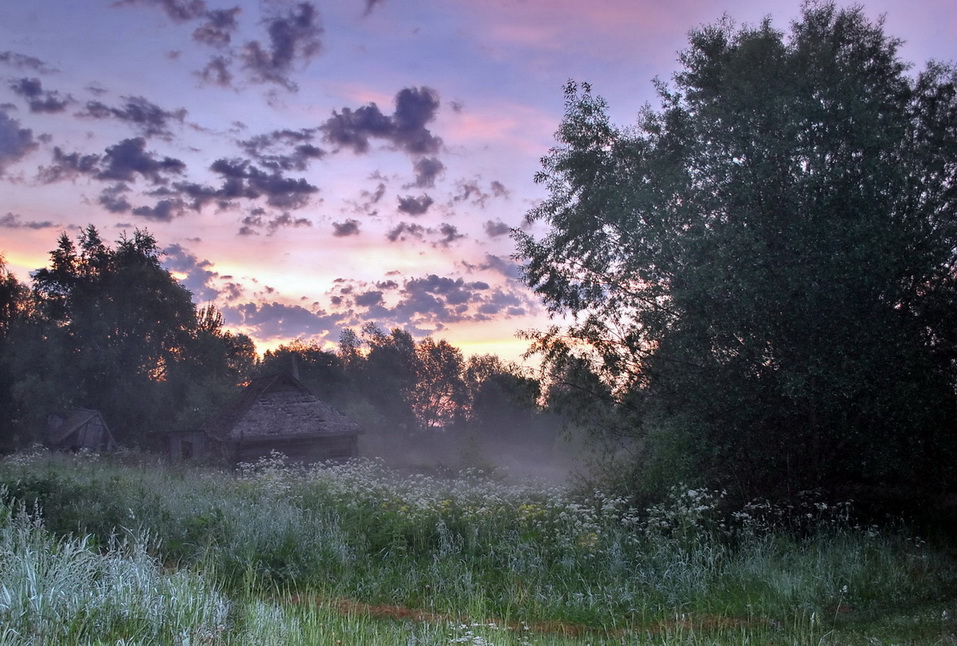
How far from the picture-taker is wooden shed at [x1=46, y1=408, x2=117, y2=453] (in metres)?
44.1

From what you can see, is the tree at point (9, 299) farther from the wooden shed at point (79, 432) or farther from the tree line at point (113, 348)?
the wooden shed at point (79, 432)

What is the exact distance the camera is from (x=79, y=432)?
44.7m

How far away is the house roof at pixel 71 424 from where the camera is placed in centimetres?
4438

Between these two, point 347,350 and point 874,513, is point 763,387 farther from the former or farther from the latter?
point 347,350

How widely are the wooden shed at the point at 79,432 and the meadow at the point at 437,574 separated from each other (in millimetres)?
33798

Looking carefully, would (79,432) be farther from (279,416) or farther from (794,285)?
(794,285)

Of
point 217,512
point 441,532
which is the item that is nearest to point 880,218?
point 441,532

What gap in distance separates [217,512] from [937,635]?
1148 cm

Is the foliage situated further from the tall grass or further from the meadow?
the tall grass

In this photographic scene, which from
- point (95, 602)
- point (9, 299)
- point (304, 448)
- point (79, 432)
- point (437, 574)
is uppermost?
point (9, 299)

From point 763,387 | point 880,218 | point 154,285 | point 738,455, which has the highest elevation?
point 154,285

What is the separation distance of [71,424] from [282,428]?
18401mm

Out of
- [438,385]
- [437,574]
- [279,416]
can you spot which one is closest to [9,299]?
[279,416]

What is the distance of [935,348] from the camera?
15656mm
